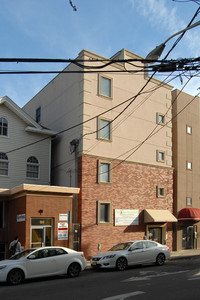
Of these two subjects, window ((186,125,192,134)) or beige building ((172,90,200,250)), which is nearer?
beige building ((172,90,200,250))

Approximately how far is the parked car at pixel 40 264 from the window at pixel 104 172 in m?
8.31

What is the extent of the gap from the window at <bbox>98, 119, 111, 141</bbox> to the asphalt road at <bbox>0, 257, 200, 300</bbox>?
10.6 metres

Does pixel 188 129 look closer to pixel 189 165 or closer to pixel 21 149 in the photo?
pixel 189 165

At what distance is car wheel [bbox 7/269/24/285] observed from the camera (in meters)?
12.5

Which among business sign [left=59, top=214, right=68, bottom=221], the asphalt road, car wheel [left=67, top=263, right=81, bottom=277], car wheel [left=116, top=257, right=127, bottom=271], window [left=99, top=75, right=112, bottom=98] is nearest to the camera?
the asphalt road

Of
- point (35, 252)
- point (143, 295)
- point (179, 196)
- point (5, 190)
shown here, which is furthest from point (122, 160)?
point (143, 295)

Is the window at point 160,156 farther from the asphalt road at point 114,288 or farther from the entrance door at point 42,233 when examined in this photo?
the asphalt road at point 114,288

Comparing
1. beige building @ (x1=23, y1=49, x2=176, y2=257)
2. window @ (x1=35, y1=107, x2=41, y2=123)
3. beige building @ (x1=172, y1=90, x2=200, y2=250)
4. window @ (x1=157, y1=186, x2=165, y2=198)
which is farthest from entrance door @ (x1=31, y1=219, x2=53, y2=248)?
window @ (x1=35, y1=107, x2=41, y2=123)

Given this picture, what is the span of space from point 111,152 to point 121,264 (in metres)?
8.94

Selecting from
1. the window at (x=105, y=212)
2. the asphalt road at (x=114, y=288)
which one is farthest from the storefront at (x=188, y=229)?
the asphalt road at (x=114, y=288)

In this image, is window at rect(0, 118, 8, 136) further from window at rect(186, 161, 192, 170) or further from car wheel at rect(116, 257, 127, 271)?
window at rect(186, 161, 192, 170)

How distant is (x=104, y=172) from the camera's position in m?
22.8

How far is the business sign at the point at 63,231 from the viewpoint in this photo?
1947 centimetres

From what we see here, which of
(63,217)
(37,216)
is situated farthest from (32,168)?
(37,216)
